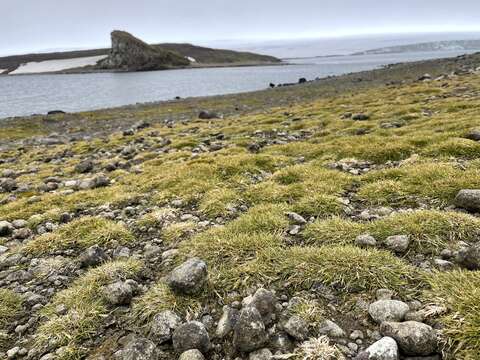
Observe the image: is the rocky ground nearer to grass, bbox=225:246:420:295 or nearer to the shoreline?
grass, bbox=225:246:420:295

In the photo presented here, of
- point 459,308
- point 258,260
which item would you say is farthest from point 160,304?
point 459,308

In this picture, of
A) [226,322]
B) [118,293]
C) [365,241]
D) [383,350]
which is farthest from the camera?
[365,241]

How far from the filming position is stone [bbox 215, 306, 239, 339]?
4.91m

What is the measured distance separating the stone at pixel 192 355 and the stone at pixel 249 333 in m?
0.45

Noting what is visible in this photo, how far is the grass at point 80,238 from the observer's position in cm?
810

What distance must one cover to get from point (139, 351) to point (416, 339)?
3.24 metres

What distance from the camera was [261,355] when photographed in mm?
4430

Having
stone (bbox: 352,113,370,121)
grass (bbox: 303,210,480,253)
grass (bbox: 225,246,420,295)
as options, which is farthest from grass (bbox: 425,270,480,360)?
stone (bbox: 352,113,370,121)

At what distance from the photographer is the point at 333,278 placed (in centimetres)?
568

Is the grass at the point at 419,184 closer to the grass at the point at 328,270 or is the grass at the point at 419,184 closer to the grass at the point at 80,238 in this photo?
the grass at the point at 328,270

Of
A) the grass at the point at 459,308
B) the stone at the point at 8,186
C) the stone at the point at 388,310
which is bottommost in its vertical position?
the stone at the point at 8,186

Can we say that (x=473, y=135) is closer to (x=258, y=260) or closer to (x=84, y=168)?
(x=258, y=260)

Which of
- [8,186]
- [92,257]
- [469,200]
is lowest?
[8,186]

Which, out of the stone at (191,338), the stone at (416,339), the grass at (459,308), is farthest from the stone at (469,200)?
the stone at (191,338)
